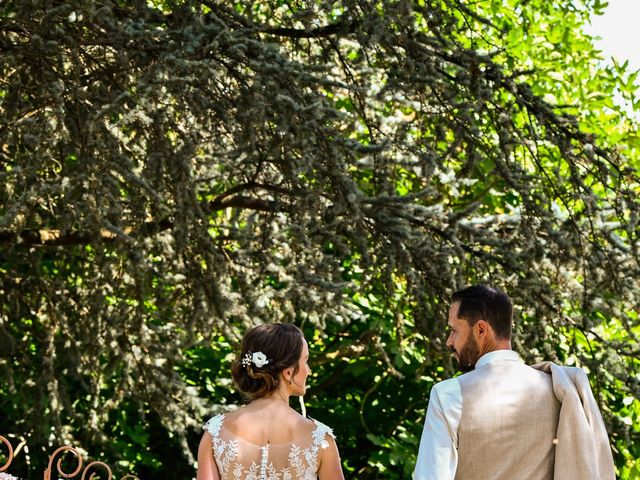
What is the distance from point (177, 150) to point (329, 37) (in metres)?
1.31

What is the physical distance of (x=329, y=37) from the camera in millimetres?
6336

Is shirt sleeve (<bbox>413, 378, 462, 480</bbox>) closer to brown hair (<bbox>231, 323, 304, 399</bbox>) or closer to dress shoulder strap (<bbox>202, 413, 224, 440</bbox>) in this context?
brown hair (<bbox>231, 323, 304, 399</bbox>)

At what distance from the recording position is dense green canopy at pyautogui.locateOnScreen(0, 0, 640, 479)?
5094mm

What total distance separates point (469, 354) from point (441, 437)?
0.32 m

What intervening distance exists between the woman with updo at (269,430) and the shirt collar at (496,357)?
23.8 inches

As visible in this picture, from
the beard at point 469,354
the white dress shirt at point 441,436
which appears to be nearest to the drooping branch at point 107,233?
the beard at point 469,354

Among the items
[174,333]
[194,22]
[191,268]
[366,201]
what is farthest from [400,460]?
[194,22]

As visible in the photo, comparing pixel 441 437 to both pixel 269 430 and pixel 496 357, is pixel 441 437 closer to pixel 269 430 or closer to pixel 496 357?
pixel 496 357

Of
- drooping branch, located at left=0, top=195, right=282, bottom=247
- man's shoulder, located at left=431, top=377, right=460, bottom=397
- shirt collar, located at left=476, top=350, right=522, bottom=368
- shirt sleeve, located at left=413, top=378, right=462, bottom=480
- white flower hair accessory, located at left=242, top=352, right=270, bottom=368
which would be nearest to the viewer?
shirt sleeve, located at left=413, top=378, right=462, bottom=480

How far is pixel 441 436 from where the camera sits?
2973 millimetres

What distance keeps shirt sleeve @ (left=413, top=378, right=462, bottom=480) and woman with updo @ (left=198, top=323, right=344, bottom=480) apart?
1.82 ft

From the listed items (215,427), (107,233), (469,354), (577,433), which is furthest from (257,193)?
(577,433)

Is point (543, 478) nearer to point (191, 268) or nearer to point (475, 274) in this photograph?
point (475, 274)

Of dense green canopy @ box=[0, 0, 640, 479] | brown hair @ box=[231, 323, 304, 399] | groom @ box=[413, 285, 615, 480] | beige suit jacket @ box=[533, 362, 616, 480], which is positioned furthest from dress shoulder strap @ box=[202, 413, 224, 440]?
dense green canopy @ box=[0, 0, 640, 479]
